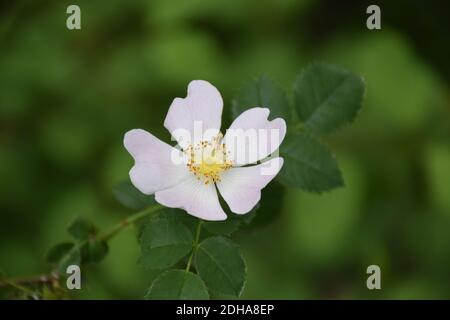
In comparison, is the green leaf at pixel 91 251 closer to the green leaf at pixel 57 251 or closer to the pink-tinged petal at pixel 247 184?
the green leaf at pixel 57 251

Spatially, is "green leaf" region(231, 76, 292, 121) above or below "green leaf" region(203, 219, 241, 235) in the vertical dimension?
above

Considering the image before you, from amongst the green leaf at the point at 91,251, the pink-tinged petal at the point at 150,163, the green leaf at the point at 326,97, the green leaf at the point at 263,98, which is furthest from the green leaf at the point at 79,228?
the green leaf at the point at 326,97

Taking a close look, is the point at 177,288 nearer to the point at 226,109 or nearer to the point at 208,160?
the point at 208,160

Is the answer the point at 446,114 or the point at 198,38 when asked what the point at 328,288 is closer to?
the point at 446,114

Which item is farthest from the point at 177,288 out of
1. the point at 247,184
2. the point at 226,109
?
the point at 226,109

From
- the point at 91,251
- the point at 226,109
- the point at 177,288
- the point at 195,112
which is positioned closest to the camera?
the point at 177,288

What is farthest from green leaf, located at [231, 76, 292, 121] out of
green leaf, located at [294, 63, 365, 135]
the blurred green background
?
Answer: the blurred green background

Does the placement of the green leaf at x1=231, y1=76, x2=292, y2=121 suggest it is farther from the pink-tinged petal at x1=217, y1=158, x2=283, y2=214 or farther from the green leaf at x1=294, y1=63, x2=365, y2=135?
the pink-tinged petal at x1=217, y1=158, x2=283, y2=214
